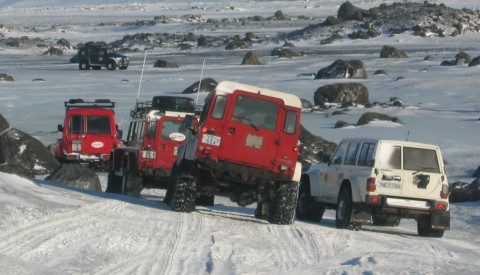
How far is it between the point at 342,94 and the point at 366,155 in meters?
24.4

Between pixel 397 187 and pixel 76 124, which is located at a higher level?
pixel 397 187

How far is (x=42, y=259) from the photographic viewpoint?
1058 cm

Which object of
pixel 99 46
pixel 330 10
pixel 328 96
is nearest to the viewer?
pixel 328 96

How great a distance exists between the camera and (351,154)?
55.9ft

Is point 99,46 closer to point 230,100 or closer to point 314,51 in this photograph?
point 314,51

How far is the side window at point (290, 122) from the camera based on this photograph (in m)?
15.9

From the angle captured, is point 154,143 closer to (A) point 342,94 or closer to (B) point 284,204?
(B) point 284,204

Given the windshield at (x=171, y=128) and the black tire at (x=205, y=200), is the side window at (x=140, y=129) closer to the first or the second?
the windshield at (x=171, y=128)

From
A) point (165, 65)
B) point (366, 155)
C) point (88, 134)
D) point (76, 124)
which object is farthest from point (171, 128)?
point (165, 65)

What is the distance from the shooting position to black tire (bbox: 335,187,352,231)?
16219 millimetres

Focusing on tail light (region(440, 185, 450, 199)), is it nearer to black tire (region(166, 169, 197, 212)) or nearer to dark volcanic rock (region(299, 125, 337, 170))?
black tire (region(166, 169, 197, 212))

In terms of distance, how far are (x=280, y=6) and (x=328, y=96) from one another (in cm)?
12081

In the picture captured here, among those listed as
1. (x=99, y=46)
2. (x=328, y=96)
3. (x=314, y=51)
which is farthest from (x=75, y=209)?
(x=314, y=51)

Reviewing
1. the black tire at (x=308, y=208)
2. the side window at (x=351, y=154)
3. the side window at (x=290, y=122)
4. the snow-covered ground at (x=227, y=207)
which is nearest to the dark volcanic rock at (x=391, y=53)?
the snow-covered ground at (x=227, y=207)
